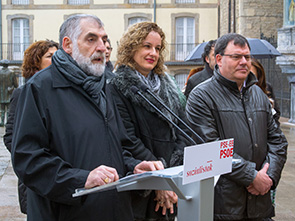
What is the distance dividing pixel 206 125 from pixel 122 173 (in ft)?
3.51

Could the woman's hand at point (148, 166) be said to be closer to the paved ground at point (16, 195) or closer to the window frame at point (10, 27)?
the paved ground at point (16, 195)

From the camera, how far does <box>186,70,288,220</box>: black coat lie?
3.75 m

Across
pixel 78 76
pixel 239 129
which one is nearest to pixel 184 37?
pixel 239 129

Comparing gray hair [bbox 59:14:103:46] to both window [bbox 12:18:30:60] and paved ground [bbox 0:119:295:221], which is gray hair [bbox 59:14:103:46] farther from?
window [bbox 12:18:30:60]

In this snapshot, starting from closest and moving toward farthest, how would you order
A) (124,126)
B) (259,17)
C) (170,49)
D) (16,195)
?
(124,126) → (16,195) → (259,17) → (170,49)

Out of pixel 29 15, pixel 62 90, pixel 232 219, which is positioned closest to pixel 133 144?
pixel 62 90

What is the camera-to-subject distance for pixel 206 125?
380cm

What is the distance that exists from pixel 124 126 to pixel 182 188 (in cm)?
94

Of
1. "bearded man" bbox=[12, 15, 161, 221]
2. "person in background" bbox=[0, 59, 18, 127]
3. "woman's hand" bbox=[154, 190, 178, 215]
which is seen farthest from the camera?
"person in background" bbox=[0, 59, 18, 127]

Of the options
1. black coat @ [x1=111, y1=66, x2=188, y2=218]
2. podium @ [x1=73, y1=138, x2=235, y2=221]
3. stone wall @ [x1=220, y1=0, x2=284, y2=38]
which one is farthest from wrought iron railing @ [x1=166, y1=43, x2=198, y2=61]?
podium @ [x1=73, y1=138, x2=235, y2=221]

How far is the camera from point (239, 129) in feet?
12.5

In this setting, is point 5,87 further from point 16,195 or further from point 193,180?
point 193,180

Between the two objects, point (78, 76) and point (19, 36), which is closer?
point (78, 76)

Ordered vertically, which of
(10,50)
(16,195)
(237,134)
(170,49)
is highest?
(170,49)
